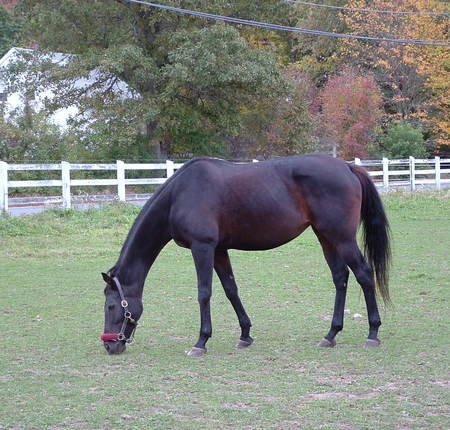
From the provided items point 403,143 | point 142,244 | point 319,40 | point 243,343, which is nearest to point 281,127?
point 403,143

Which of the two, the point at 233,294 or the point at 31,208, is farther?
the point at 31,208

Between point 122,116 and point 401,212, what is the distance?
36.2 ft

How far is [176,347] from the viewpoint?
6238mm

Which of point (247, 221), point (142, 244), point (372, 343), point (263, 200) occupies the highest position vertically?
point (263, 200)

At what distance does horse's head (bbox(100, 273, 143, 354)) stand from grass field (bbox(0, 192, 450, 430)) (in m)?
0.14

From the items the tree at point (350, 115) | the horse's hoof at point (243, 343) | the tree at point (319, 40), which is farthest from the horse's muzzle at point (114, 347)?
the tree at point (319, 40)

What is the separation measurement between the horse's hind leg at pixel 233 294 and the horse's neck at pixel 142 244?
1.94 feet

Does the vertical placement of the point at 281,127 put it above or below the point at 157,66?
below

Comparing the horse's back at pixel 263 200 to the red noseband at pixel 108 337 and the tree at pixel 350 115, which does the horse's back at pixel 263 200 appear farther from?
the tree at pixel 350 115

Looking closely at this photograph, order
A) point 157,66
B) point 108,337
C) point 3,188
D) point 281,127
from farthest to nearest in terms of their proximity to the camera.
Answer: point 281,127 < point 157,66 < point 3,188 < point 108,337

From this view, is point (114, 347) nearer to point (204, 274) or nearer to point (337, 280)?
point (204, 274)

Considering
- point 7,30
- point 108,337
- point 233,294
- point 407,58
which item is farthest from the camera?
point 7,30

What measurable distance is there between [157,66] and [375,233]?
20.7 metres

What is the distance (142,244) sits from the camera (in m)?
6.32
